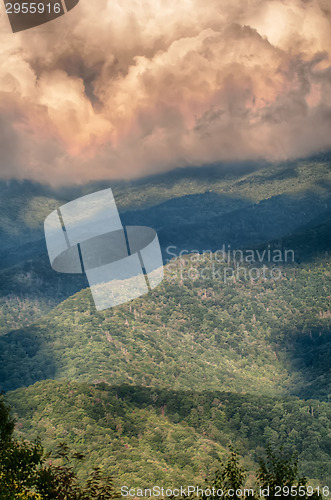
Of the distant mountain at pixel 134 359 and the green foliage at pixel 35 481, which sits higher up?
the green foliage at pixel 35 481

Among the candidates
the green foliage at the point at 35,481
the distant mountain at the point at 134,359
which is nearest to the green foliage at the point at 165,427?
the distant mountain at the point at 134,359

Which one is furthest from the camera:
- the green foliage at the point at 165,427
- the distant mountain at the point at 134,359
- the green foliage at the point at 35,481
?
the distant mountain at the point at 134,359

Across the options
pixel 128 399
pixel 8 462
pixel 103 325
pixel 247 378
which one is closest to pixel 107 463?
pixel 128 399

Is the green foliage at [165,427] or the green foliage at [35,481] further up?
the green foliage at [35,481]

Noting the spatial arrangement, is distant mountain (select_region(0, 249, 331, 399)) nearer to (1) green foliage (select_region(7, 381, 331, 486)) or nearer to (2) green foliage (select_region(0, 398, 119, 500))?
(1) green foliage (select_region(7, 381, 331, 486))

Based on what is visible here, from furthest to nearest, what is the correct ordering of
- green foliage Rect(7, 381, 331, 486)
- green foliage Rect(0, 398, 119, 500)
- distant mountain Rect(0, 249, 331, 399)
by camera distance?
1. distant mountain Rect(0, 249, 331, 399)
2. green foliage Rect(7, 381, 331, 486)
3. green foliage Rect(0, 398, 119, 500)

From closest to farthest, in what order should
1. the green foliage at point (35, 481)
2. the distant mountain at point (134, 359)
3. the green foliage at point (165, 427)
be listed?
1. the green foliage at point (35, 481)
2. the green foliage at point (165, 427)
3. the distant mountain at point (134, 359)

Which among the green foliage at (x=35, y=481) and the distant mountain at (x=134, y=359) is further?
the distant mountain at (x=134, y=359)

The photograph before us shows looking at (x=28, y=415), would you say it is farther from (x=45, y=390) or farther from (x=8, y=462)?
(x=8, y=462)

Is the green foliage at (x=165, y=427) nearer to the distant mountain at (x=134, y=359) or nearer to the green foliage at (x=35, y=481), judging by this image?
the distant mountain at (x=134, y=359)

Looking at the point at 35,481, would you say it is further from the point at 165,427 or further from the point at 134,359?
the point at 134,359

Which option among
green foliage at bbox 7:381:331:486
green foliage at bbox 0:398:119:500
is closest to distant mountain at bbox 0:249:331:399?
green foliage at bbox 7:381:331:486
